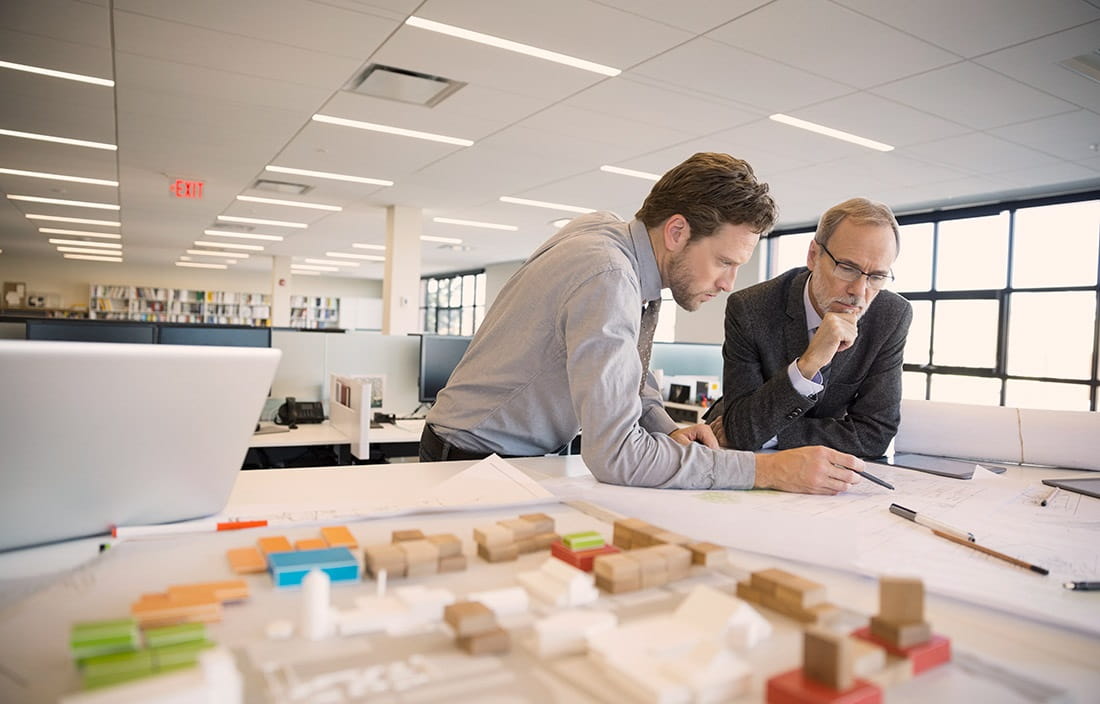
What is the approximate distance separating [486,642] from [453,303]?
16.3m

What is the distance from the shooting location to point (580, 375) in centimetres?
129

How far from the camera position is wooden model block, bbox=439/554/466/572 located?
0.73 metres

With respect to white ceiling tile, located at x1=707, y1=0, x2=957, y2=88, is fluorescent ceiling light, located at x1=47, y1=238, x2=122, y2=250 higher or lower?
lower

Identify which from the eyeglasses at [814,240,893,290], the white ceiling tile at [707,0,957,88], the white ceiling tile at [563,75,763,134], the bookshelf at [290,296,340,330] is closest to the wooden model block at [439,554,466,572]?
the eyeglasses at [814,240,893,290]

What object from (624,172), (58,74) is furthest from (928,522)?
(624,172)

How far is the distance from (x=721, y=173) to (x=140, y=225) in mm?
10968

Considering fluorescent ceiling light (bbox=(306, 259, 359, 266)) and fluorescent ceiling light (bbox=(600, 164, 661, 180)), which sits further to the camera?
fluorescent ceiling light (bbox=(306, 259, 359, 266))

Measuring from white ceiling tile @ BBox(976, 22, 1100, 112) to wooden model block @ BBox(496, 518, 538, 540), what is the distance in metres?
3.73

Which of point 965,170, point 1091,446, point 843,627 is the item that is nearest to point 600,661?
point 843,627

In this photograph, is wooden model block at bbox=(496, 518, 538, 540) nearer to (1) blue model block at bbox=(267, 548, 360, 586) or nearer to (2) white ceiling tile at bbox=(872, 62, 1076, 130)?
(1) blue model block at bbox=(267, 548, 360, 586)

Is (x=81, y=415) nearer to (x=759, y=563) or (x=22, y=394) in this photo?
(x=22, y=394)

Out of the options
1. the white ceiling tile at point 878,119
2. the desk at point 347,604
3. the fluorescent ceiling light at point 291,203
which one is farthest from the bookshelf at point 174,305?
the desk at point 347,604

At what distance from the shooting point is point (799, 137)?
492 centimetres

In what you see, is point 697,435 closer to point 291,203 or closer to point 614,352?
point 614,352
